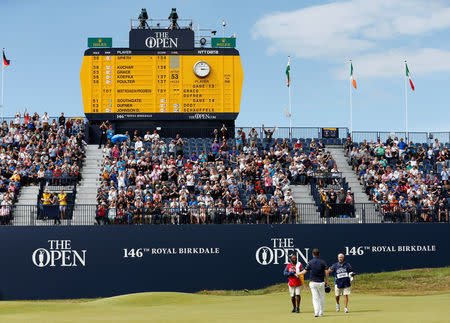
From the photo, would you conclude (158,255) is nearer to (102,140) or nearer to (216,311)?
(102,140)

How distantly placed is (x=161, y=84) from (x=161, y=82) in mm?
115

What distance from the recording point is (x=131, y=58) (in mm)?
40406

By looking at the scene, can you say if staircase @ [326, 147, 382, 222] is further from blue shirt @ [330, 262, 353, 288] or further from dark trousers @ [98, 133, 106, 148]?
blue shirt @ [330, 262, 353, 288]

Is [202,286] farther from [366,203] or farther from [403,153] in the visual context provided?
[403,153]

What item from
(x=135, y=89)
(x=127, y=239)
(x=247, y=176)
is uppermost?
(x=135, y=89)

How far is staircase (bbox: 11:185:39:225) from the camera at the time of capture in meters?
33.0

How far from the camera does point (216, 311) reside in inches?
875

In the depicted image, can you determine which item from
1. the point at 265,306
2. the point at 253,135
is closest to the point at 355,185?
the point at 253,135

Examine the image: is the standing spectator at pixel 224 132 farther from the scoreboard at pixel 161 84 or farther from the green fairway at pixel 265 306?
the green fairway at pixel 265 306

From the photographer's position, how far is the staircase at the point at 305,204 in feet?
113

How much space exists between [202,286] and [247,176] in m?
6.44

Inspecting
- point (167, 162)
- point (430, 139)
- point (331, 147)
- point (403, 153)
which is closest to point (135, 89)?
point (167, 162)

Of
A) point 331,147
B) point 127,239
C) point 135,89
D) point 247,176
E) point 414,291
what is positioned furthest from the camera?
point 331,147

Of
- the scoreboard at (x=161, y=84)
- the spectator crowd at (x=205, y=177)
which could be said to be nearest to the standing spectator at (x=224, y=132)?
the spectator crowd at (x=205, y=177)
